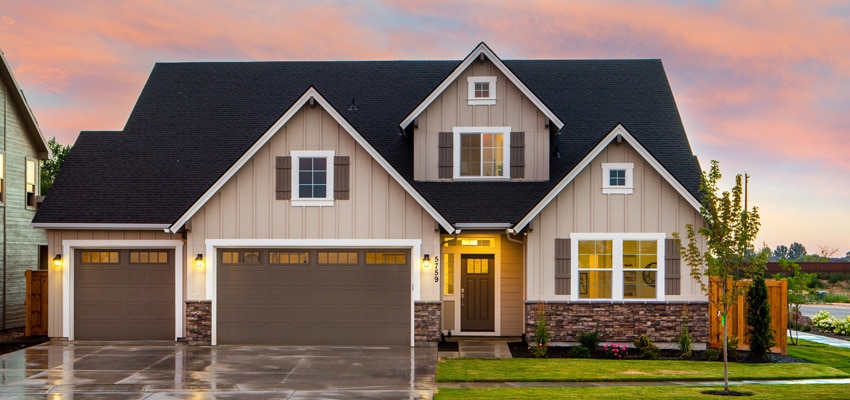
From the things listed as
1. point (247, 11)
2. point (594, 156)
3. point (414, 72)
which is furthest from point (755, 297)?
point (247, 11)

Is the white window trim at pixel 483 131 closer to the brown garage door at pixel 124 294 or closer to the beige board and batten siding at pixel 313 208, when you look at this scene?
the beige board and batten siding at pixel 313 208

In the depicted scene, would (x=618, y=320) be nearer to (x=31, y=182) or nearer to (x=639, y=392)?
(x=639, y=392)

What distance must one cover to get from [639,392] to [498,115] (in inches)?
368

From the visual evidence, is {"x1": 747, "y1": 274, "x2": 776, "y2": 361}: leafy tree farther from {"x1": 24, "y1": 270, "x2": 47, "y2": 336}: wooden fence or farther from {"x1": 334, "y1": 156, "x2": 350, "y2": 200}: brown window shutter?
{"x1": 24, "y1": 270, "x2": 47, "y2": 336}: wooden fence

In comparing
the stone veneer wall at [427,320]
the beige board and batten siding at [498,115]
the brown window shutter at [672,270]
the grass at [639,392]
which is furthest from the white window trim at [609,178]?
the grass at [639,392]

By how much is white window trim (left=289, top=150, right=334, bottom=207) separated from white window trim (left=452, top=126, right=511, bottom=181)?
11.3 feet

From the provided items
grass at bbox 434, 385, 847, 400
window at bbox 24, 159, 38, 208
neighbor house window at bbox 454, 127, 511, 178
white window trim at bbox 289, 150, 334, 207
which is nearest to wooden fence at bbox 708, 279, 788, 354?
grass at bbox 434, 385, 847, 400

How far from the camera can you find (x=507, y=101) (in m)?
20.7

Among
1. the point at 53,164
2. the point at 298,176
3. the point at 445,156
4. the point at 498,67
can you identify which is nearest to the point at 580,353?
the point at 445,156

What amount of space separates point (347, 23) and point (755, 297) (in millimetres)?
13983

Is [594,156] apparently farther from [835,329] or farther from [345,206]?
[835,329]

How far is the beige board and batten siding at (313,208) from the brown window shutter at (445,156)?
218cm

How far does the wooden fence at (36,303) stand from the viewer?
20.6 meters

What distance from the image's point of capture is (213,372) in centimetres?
1538
